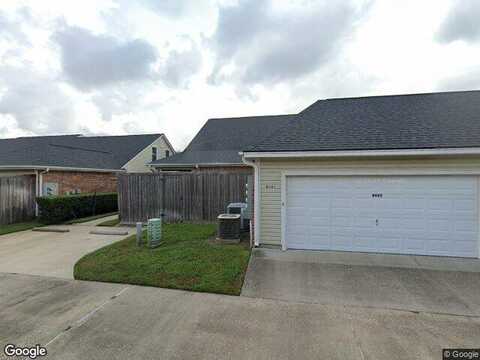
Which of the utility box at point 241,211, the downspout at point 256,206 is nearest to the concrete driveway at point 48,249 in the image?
the utility box at point 241,211

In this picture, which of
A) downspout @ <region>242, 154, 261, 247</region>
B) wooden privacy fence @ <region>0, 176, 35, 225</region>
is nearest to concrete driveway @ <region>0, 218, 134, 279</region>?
wooden privacy fence @ <region>0, 176, 35, 225</region>

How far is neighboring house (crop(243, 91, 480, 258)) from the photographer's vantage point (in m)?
6.49

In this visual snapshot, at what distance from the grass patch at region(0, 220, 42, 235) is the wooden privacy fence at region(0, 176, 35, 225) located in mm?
475

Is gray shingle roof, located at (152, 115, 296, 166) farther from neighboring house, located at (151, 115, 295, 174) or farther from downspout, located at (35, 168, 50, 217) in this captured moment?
downspout, located at (35, 168, 50, 217)

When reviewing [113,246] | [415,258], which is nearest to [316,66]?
[415,258]

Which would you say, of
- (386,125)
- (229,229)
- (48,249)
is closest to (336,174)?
(386,125)

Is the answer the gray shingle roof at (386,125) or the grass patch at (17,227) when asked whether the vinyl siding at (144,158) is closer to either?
the grass patch at (17,227)

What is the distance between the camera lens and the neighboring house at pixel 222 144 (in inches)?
624

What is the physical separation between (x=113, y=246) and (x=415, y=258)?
8.31 metres

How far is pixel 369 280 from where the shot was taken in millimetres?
5199

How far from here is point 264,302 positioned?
4336mm

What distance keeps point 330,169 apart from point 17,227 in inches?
497

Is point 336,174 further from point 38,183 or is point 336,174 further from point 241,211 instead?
point 38,183

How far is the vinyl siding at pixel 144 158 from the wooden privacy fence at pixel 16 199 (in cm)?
643
